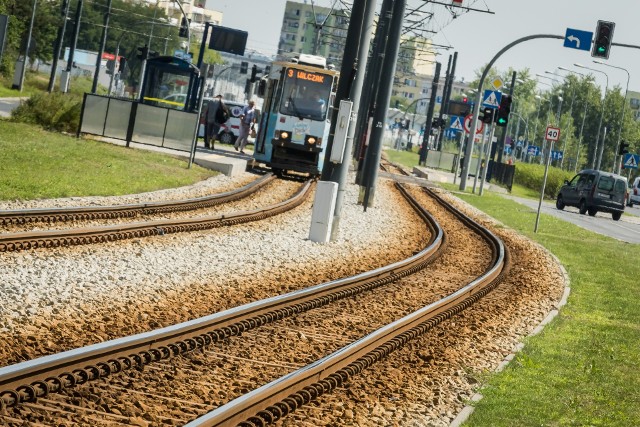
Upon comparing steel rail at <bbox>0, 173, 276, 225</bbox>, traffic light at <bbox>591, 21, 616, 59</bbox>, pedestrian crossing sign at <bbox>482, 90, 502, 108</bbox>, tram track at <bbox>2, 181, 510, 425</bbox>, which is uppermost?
traffic light at <bbox>591, 21, 616, 59</bbox>

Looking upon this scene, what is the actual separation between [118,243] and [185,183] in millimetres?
13100

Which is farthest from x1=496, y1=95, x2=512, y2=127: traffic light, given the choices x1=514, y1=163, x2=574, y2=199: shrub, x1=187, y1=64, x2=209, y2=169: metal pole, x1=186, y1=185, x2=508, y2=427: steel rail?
x1=186, y1=185, x2=508, y2=427: steel rail

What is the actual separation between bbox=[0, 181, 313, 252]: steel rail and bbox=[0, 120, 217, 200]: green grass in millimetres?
2605

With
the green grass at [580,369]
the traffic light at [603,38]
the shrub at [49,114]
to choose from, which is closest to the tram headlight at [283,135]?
the shrub at [49,114]

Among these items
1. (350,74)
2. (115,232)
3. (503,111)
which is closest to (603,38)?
(503,111)

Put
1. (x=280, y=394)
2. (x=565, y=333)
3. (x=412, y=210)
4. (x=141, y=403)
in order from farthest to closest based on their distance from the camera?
(x=412, y=210)
(x=565, y=333)
(x=280, y=394)
(x=141, y=403)

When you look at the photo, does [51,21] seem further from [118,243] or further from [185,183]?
[118,243]

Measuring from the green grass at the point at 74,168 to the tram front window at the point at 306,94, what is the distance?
3.71m

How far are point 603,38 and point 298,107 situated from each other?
887cm

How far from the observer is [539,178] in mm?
79750

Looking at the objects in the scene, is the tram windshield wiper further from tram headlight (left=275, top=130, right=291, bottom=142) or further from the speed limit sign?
the speed limit sign

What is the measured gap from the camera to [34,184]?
21.9 metres

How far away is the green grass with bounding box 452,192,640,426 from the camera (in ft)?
31.1

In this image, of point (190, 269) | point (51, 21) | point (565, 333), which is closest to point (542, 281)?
point (565, 333)
